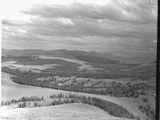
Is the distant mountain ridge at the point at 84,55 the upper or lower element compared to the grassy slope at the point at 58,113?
upper

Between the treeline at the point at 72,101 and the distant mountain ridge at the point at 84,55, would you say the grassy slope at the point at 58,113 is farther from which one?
the distant mountain ridge at the point at 84,55

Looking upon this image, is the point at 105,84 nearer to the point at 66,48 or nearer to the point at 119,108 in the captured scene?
the point at 119,108

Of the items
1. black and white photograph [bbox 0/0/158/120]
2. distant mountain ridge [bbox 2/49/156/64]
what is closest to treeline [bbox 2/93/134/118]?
black and white photograph [bbox 0/0/158/120]

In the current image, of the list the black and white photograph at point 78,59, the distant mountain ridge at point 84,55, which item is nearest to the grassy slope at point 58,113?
the black and white photograph at point 78,59

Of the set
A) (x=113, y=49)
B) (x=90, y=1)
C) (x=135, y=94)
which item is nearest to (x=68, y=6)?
(x=90, y=1)

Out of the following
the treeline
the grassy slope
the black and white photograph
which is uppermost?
the black and white photograph

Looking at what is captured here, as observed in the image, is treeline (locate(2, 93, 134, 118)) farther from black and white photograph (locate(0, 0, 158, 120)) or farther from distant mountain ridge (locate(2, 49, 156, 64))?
distant mountain ridge (locate(2, 49, 156, 64))

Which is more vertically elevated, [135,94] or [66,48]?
[66,48]

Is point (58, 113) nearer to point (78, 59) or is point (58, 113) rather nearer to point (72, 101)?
point (72, 101)
